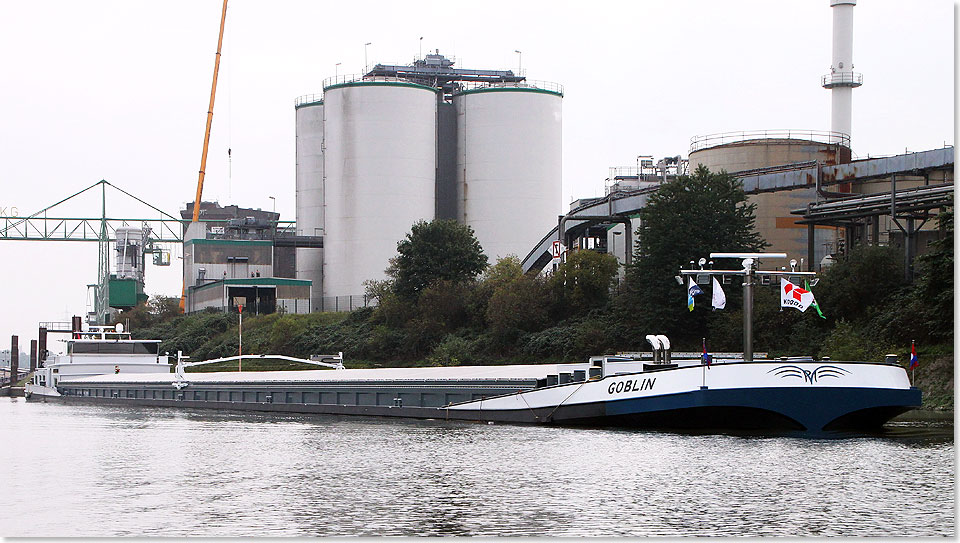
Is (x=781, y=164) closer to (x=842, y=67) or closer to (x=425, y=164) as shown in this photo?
(x=842, y=67)

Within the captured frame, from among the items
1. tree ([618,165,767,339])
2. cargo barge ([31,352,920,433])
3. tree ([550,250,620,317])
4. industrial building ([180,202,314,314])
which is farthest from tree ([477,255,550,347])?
industrial building ([180,202,314,314])

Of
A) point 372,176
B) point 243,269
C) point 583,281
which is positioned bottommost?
point 583,281

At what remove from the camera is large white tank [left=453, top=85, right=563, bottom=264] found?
322 ft

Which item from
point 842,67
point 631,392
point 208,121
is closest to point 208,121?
point 208,121

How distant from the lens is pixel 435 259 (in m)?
80.7

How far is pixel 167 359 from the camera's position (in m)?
65.8

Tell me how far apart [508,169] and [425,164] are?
272 inches

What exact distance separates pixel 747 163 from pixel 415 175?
3444 cm

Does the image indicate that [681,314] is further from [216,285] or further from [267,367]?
[216,285]

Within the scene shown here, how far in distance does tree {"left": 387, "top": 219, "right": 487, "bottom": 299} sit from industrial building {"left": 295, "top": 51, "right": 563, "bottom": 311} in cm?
1149

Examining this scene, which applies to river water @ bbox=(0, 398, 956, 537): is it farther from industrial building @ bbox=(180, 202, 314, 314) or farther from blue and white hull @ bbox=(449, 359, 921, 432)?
industrial building @ bbox=(180, 202, 314, 314)

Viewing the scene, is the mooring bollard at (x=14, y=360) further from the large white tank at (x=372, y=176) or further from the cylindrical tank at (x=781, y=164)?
the cylindrical tank at (x=781, y=164)

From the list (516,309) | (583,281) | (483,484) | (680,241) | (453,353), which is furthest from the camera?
(453,353)

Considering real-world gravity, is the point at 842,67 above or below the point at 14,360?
above
